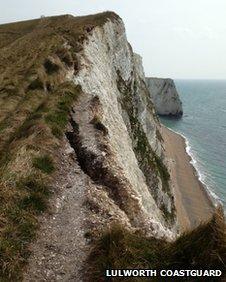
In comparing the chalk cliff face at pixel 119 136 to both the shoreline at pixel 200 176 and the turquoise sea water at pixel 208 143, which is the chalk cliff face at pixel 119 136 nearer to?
the shoreline at pixel 200 176

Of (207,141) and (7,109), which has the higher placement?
(7,109)

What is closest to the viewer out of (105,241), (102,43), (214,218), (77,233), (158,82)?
(214,218)

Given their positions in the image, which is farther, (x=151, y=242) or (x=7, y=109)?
(x=7, y=109)

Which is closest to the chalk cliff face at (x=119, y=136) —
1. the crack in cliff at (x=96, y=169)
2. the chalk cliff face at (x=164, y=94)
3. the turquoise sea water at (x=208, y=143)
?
the crack in cliff at (x=96, y=169)

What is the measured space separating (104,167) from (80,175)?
4.50 feet

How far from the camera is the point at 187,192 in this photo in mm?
75188

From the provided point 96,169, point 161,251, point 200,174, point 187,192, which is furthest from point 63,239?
point 200,174

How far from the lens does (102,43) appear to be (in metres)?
51.9

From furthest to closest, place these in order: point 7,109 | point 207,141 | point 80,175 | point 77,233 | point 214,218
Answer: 1. point 207,141
2. point 7,109
3. point 80,175
4. point 77,233
5. point 214,218

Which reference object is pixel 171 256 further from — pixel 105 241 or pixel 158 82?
pixel 158 82

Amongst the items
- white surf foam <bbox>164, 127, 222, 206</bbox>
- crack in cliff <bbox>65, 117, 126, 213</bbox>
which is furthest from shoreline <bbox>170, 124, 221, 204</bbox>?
crack in cliff <bbox>65, 117, 126, 213</bbox>

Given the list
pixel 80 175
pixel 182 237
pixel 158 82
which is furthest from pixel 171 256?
pixel 158 82

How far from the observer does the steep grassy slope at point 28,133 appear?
1291 centimetres

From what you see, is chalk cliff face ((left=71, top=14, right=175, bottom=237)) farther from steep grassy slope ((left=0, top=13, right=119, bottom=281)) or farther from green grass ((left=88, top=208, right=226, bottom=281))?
green grass ((left=88, top=208, right=226, bottom=281))
